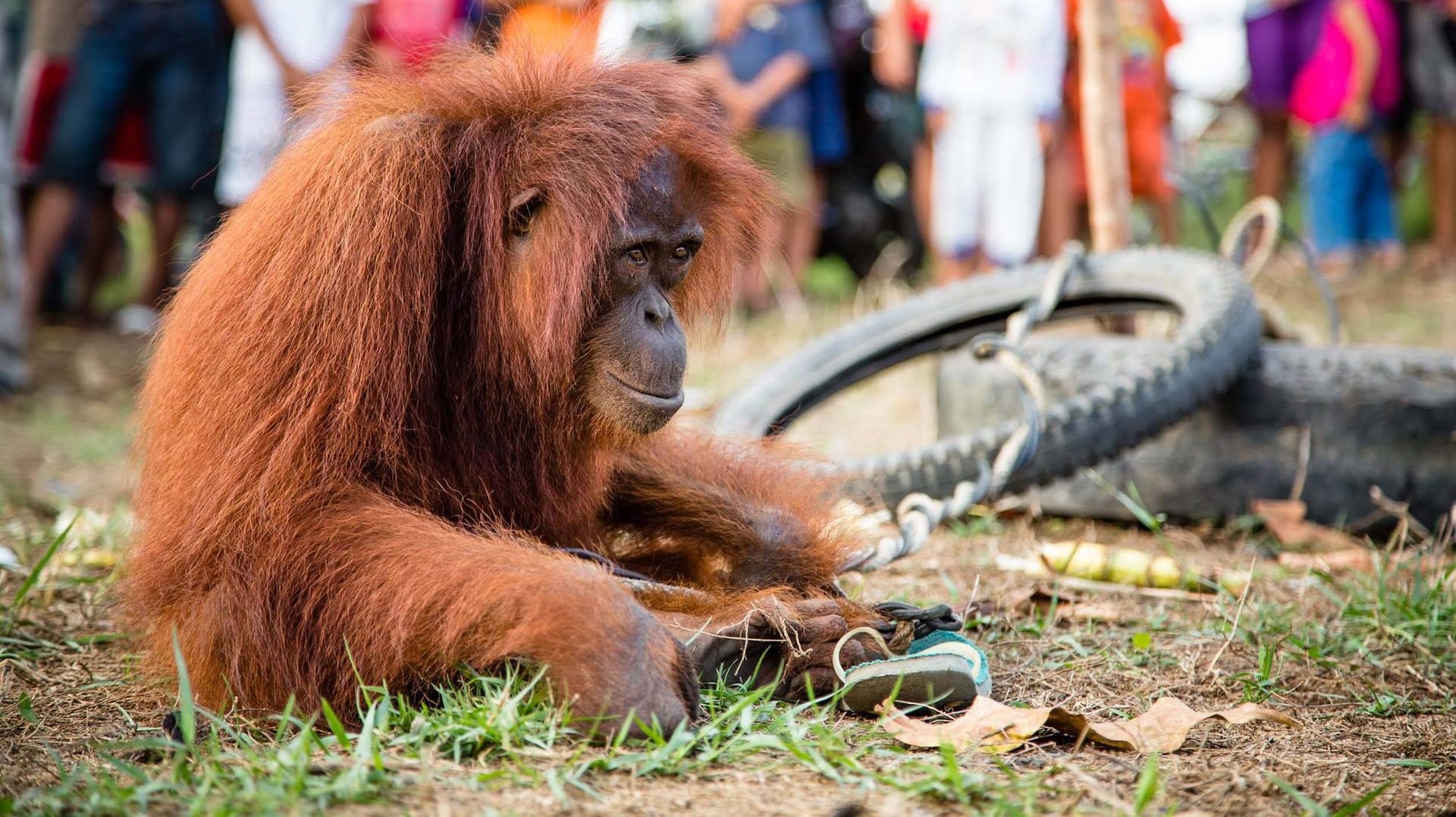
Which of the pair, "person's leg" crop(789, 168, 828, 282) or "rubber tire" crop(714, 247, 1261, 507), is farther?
"person's leg" crop(789, 168, 828, 282)

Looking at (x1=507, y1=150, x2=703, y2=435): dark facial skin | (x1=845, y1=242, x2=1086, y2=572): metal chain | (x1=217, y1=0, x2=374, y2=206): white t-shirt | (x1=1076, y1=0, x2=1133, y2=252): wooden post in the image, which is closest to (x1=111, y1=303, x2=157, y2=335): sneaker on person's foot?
(x1=217, y1=0, x2=374, y2=206): white t-shirt

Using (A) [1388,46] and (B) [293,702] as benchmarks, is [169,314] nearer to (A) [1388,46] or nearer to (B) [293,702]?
(B) [293,702]

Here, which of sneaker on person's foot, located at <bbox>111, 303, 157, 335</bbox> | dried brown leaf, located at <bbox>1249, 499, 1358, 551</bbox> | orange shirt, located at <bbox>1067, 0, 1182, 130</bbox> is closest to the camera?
dried brown leaf, located at <bbox>1249, 499, 1358, 551</bbox>

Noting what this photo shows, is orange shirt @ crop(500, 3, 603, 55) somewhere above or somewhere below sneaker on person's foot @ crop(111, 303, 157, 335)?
above

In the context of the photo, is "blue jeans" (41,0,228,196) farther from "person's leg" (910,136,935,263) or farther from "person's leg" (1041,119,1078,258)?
"person's leg" (1041,119,1078,258)

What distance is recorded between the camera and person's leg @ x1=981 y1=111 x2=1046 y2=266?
6.86 meters

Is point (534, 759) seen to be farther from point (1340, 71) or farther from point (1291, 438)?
point (1340, 71)

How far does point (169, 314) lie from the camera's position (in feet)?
8.63

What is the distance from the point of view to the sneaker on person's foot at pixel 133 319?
26.8 feet

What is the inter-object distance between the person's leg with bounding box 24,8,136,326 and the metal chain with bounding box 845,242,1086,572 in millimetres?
5183

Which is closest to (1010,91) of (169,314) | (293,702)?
(169,314)

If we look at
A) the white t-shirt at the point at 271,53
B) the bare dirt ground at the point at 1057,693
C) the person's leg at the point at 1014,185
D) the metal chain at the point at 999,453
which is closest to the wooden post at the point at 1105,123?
the metal chain at the point at 999,453

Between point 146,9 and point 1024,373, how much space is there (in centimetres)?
552

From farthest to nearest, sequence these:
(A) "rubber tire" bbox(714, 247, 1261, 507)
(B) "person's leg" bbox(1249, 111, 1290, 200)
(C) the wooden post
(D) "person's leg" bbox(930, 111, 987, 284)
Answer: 1. (B) "person's leg" bbox(1249, 111, 1290, 200)
2. (D) "person's leg" bbox(930, 111, 987, 284)
3. (C) the wooden post
4. (A) "rubber tire" bbox(714, 247, 1261, 507)
